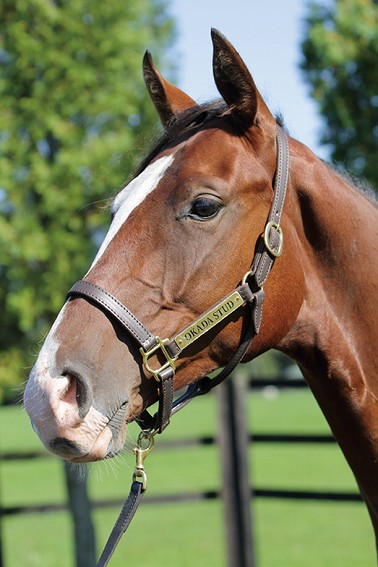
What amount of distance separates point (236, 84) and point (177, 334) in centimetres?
80

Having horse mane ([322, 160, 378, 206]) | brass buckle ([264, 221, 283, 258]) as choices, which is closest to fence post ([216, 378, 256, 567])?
horse mane ([322, 160, 378, 206])

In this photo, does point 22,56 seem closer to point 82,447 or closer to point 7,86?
point 7,86

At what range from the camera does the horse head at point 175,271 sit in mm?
2031

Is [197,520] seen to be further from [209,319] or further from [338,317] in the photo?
[209,319]

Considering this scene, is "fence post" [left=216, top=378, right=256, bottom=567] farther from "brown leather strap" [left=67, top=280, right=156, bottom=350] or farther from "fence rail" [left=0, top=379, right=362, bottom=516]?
"brown leather strap" [left=67, top=280, right=156, bottom=350]

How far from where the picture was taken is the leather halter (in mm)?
2143

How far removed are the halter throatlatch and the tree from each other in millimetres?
4234

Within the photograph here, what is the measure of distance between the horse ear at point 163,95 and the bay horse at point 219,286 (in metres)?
0.03

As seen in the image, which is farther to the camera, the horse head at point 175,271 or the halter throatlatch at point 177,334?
the halter throatlatch at point 177,334

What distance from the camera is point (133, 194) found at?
230cm

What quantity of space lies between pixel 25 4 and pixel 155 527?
6537 millimetres

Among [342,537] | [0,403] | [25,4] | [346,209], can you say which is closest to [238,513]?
[0,403]

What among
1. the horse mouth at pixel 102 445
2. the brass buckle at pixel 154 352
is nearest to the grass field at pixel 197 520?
the horse mouth at pixel 102 445

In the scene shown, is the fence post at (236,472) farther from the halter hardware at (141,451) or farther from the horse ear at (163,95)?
the halter hardware at (141,451)
